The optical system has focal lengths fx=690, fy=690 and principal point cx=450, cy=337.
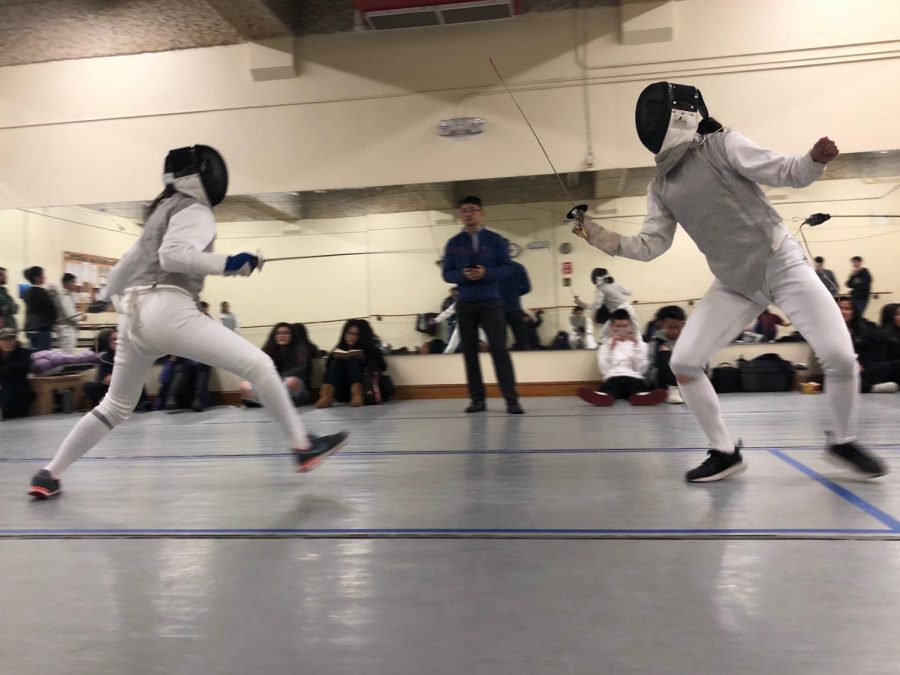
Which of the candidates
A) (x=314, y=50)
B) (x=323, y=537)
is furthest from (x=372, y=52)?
(x=323, y=537)

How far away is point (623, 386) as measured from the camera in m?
5.67

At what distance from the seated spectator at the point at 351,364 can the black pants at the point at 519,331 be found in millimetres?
1284

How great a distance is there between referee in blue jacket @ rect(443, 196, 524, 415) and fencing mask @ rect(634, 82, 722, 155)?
2.46m

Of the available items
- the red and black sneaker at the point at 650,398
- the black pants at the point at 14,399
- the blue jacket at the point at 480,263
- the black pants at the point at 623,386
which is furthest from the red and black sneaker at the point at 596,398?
the black pants at the point at 14,399

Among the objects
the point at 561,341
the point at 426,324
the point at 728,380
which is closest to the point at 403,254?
the point at 426,324

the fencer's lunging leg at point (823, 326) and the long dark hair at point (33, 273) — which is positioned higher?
the long dark hair at point (33, 273)

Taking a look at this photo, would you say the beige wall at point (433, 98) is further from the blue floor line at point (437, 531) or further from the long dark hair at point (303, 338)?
the blue floor line at point (437, 531)

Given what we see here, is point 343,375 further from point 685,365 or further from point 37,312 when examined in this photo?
point 685,365

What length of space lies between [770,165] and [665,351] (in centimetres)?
378

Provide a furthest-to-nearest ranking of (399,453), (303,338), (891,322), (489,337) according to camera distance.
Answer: (303,338), (891,322), (489,337), (399,453)

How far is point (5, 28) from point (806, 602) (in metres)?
8.03

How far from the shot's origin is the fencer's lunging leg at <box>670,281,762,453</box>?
90.9 inches

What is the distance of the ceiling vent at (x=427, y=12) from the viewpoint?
591cm

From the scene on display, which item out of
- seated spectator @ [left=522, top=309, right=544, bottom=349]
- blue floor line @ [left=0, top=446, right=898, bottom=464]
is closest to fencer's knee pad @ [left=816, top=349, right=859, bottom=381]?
blue floor line @ [left=0, top=446, right=898, bottom=464]
